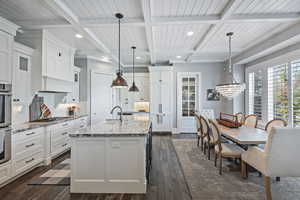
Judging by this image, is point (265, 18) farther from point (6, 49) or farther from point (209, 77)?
point (6, 49)

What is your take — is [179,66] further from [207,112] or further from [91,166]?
[91,166]

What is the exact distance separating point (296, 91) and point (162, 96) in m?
3.86

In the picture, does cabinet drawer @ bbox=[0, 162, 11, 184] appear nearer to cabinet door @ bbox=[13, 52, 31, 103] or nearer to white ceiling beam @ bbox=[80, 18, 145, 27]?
cabinet door @ bbox=[13, 52, 31, 103]

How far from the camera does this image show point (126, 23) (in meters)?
3.03

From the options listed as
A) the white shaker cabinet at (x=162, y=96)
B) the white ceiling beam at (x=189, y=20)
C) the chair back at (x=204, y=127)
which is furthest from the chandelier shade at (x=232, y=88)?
the white shaker cabinet at (x=162, y=96)

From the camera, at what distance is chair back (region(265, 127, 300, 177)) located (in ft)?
6.54

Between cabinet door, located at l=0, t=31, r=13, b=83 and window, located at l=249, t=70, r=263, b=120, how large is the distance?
591cm

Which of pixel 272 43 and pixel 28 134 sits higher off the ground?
pixel 272 43

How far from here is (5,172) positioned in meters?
2.47

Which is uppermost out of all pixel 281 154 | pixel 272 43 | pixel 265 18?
pixel 265 18

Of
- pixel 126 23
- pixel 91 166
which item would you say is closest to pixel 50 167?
pixel 91 166

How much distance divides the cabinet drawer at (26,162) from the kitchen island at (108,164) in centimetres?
117

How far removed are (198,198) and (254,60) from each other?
468 cm

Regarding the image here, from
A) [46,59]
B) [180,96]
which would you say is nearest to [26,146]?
[46,59]
